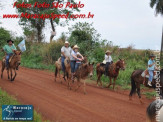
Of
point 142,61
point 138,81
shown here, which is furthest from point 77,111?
point 142,61

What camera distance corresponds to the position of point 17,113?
20.6 feet

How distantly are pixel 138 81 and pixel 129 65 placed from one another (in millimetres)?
8177

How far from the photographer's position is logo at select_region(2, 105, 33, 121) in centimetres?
600

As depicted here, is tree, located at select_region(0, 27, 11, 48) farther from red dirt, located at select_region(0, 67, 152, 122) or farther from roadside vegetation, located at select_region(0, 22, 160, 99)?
red dirt, located at select_region(0, 67, 152, 122)

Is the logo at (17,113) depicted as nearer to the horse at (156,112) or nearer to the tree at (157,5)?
the horse at (156,112)

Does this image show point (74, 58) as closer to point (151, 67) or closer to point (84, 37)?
point (151, 67)

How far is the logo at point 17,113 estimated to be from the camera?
19.7ft

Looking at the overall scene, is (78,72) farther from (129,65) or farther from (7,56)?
(129,65)

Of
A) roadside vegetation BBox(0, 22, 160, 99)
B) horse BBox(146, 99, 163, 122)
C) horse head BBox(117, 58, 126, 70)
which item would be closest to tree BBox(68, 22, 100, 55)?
roadside vegetation BBox(0, 22, 160, 99)

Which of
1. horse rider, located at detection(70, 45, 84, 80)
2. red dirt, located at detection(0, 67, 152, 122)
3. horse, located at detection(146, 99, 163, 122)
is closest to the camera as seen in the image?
horse, located at detection(146, 99, 163, 122)

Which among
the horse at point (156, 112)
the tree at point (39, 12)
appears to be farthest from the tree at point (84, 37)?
the horse at point (156, 112)

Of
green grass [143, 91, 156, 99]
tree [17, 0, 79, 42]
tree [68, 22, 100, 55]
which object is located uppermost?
tree [17, 0, 79, 42]

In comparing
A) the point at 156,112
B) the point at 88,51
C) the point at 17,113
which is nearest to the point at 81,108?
the point at 17,113

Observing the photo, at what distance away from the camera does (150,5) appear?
32812mm
